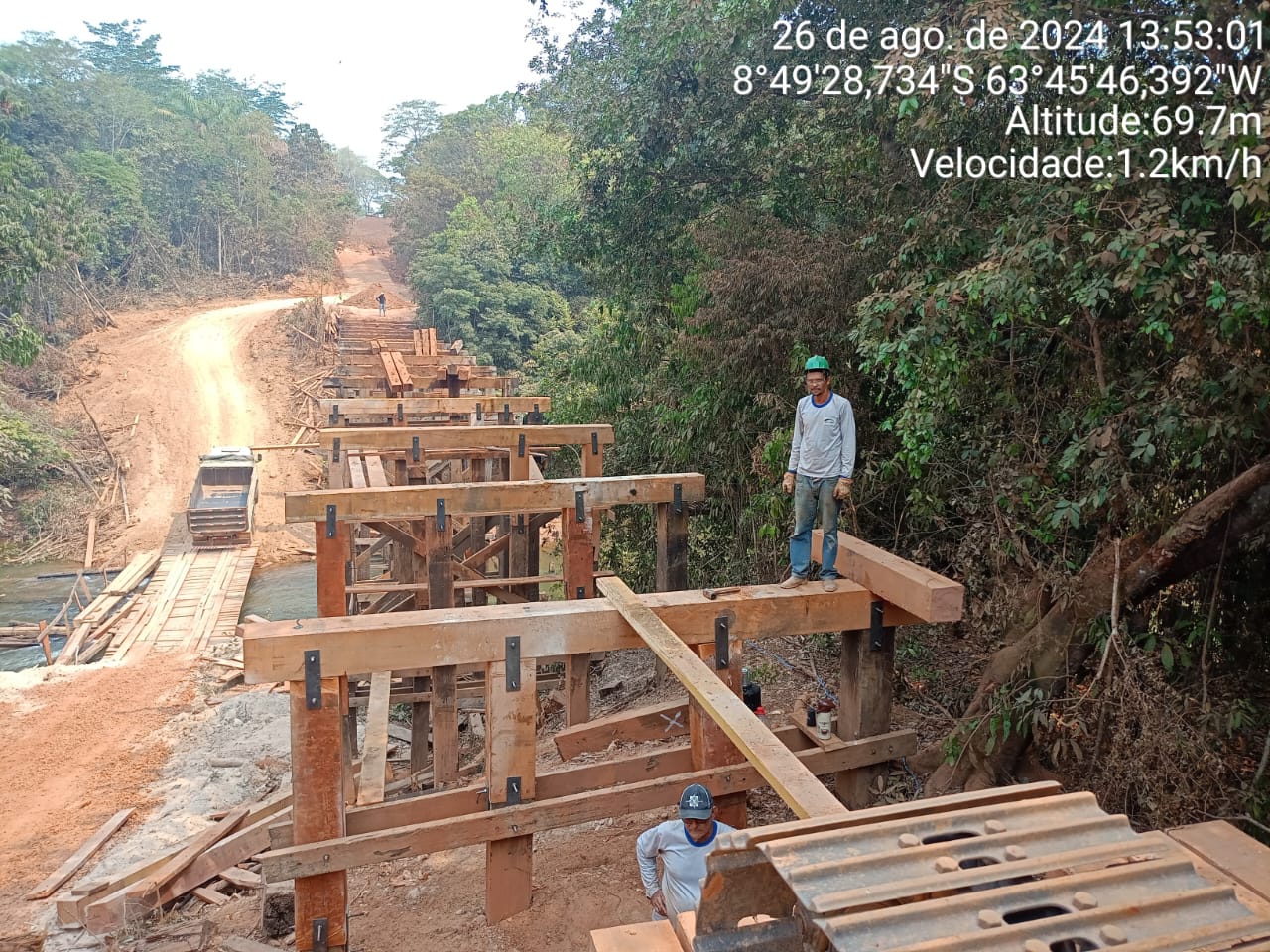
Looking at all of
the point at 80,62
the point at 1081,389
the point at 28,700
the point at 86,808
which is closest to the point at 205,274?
the point at 80,62

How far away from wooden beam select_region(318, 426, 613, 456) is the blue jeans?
3.61 m

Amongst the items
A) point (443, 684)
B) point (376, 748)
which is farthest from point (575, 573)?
point (376, 748)

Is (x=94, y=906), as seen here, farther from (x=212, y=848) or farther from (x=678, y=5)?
(x=678, y=5)

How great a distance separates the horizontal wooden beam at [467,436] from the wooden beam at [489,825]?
4.47 metres

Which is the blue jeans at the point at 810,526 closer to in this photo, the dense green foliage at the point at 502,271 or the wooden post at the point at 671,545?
the wooden post at the point at 671,545

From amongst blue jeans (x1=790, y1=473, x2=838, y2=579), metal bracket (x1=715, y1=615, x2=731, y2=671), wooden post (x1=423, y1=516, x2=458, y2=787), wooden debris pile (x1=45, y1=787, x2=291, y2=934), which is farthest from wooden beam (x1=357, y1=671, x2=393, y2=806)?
blue jeans (x1=790, y1=473, x2=838, y2=579)

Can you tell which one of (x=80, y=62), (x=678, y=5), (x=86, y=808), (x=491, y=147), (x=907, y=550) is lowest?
(x=86, y=808)

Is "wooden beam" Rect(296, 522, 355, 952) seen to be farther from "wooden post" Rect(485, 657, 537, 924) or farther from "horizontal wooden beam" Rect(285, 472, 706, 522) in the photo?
"horizontal wooden beam" Rect(285, 472, 706, 522)

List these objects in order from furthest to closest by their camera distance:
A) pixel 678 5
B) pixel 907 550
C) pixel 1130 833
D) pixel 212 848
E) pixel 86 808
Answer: pixel 86 808 < pixel 678 5 < pixel 907 550 < pixel 212 848 < pixel 1130 833

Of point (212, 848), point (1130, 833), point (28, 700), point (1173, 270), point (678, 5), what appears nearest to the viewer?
point (1130, 833)

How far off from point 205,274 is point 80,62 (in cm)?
1179

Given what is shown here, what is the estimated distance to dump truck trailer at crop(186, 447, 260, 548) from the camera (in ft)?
66.3

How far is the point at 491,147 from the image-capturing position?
39.7 m

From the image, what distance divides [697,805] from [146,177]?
42275 mm
